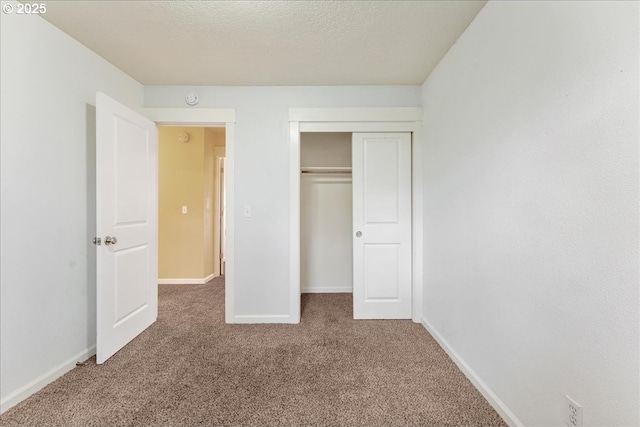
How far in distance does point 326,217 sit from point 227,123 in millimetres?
1742

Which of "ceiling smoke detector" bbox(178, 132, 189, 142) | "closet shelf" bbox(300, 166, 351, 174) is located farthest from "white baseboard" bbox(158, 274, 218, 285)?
"closet shelf" bbox(300, 166, 351, 174)

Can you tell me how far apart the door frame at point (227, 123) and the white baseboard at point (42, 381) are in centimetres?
109

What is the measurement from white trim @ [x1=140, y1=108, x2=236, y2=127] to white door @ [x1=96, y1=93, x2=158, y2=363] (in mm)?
154

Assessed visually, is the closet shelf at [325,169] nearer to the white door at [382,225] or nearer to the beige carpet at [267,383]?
the white door at [382,225]

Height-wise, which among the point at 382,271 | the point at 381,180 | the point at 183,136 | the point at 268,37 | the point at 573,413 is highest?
the point at 268,37

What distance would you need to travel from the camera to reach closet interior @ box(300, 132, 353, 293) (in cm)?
368

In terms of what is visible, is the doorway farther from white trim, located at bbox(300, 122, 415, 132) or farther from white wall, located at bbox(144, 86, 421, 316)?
white trim, located at bbox(300, 122, 415, 132)

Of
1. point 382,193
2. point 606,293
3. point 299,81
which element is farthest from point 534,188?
point 299,81

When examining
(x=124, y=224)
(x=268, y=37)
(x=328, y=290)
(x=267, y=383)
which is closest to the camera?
(x=267, y=383)

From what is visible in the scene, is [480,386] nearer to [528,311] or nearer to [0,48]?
[528,311]

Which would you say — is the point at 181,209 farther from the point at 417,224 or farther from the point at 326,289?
the point at 417,224

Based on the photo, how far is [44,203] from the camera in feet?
5.82

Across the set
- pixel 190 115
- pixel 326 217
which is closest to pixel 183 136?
pixel 190 115

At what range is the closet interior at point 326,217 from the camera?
12.1 ft
